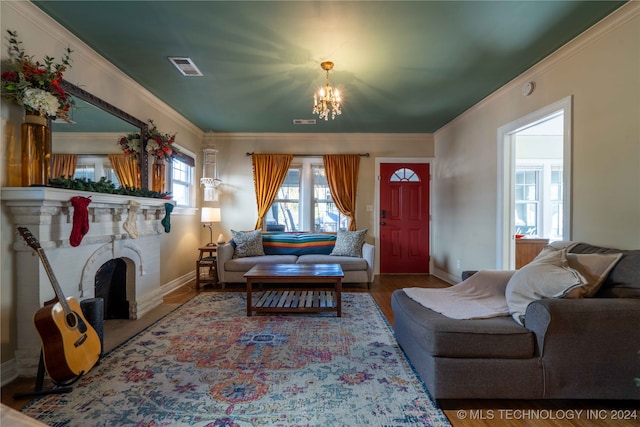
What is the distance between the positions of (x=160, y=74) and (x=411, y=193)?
→ 14.0 feet

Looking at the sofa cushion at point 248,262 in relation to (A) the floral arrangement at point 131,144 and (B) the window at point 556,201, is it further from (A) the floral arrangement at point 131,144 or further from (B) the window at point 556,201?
(B) the window at point 556,201

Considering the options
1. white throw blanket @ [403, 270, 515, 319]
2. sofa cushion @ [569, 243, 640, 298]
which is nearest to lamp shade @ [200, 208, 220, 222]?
white throw blanket @ [403, 270, 515, 319]

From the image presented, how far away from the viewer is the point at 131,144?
3232 millimetres

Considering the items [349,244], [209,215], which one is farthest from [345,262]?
[209,215]

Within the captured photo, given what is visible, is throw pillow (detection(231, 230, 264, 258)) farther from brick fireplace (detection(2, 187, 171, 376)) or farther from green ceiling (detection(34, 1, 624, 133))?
green ceiling (detection(34, 1, 624, 133))

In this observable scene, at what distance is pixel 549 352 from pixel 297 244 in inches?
145

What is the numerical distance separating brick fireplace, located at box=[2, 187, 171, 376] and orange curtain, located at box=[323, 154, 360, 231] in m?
3.13

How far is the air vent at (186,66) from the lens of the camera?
2.74 m

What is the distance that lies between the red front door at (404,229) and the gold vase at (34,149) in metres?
4.55

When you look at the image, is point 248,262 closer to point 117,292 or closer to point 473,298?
point 117,292

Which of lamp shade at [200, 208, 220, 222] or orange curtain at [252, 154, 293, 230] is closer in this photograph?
lamp shade at [200, 208, 220, 222]

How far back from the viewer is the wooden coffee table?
3.13 metres

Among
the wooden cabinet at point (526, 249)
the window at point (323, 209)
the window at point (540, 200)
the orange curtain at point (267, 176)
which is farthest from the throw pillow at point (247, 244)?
the window at point (540, 200)

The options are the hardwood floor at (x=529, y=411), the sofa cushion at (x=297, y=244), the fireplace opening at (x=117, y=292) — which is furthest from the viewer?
the sofa cushion at (x=297, y=244)
